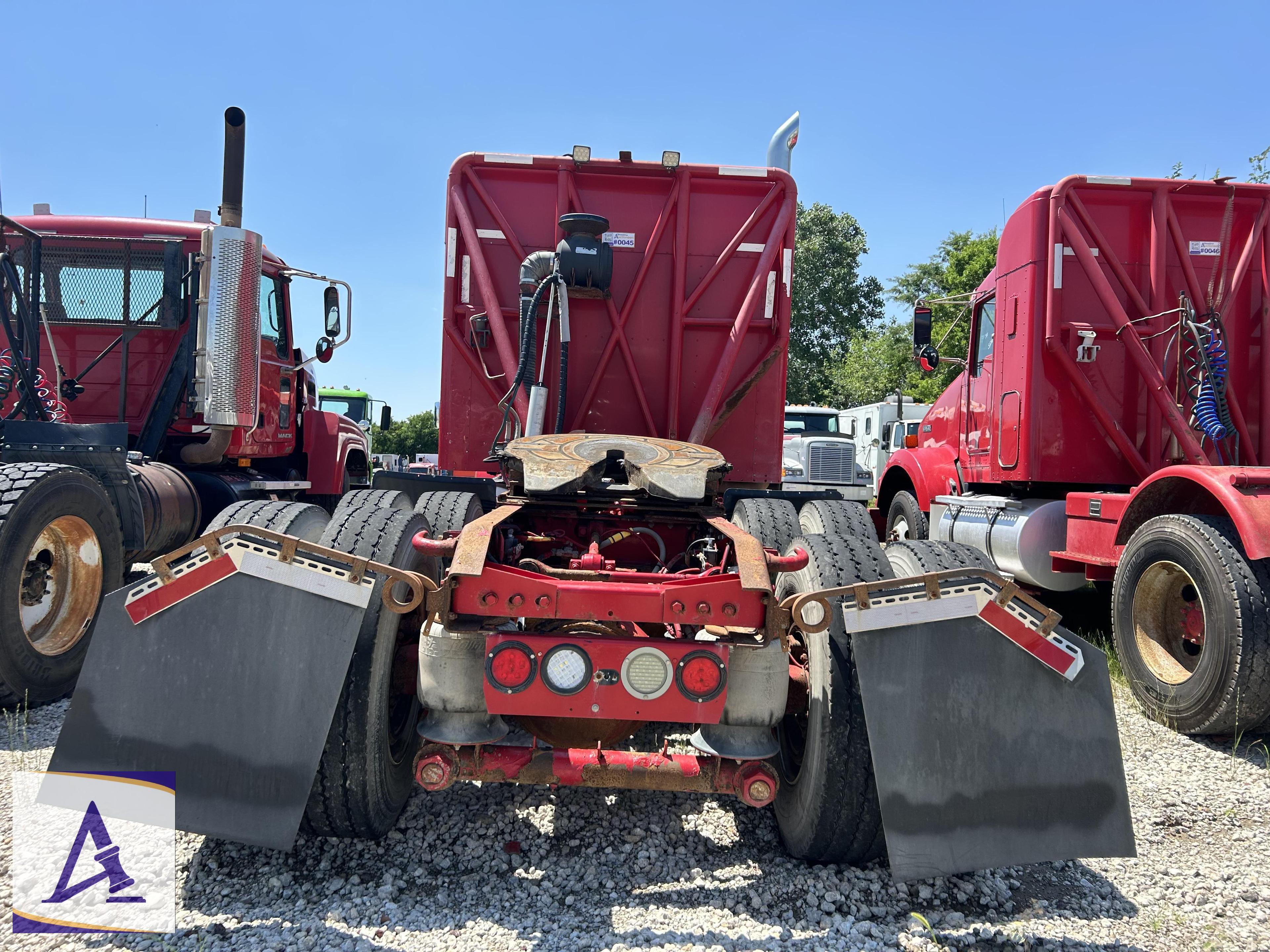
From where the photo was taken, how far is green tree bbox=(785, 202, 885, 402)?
112 feet

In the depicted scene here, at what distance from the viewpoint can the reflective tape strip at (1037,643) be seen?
2.56 metres

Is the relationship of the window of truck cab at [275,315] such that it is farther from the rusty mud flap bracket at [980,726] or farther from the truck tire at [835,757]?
the rusty mud flap bracket at [980,726]

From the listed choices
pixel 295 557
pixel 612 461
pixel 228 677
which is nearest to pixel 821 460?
pixel 612 461

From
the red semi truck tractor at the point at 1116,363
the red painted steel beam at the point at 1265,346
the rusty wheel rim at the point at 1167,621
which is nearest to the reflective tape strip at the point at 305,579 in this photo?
the red semi truck tractor at the point at 1116,363

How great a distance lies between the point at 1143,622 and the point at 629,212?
4.18m

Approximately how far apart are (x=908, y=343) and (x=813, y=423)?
17.6 meters

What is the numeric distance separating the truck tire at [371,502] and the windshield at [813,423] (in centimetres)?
1194

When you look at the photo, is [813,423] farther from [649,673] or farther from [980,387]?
[649,673]

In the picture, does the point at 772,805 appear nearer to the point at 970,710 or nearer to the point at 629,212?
the point at 970,710

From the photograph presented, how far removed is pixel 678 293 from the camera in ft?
17.8

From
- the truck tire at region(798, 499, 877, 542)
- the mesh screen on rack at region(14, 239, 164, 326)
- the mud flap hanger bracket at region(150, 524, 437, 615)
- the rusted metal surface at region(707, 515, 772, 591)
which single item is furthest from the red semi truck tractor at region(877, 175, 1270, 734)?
the mesh screen on rack at region(14, 239, 164, 326)

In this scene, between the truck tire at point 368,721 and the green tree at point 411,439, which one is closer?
the truck tire at point 368,721

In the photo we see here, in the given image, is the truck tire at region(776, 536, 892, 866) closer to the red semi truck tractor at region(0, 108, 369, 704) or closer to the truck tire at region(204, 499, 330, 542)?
the truck tire at region(204, 499, 330, 542)

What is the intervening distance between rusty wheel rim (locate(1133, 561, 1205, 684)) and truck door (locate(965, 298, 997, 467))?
2.29 metres
